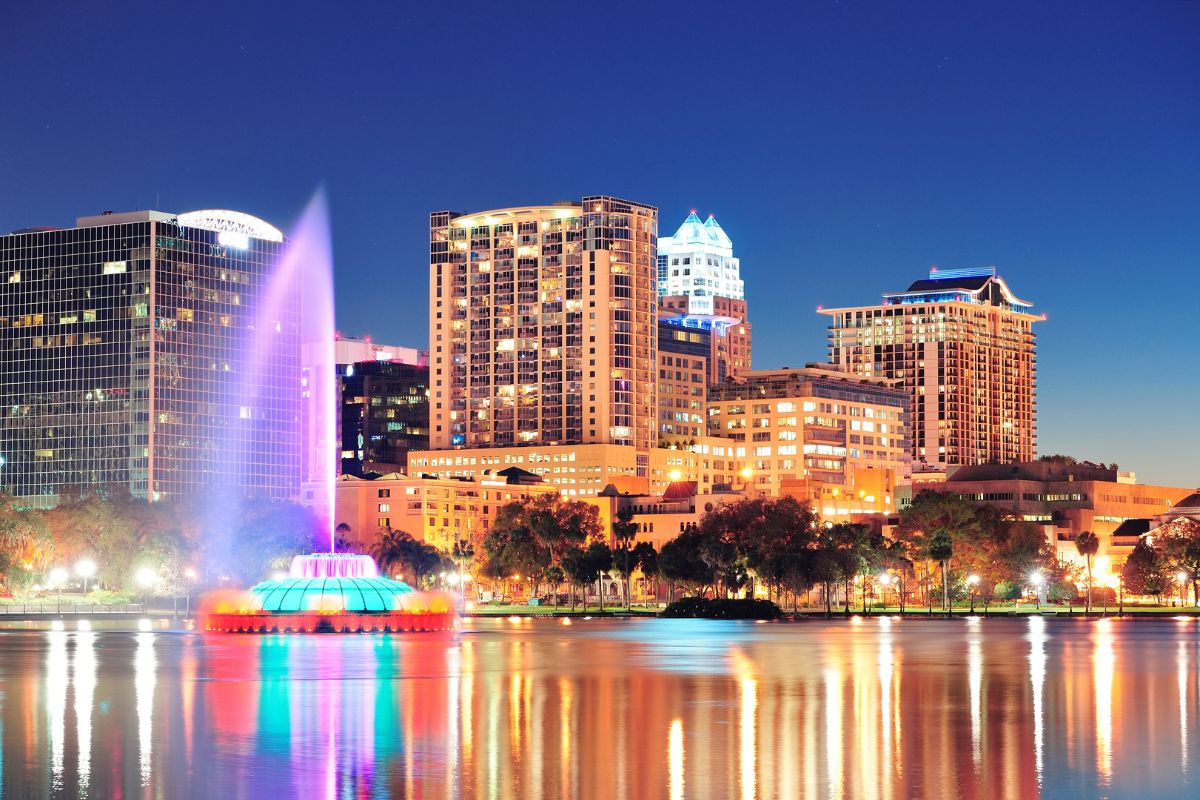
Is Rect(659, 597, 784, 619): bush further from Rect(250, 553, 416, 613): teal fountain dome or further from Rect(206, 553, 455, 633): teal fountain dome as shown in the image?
Rect(250, 553, 416, 613): teal fountain dome

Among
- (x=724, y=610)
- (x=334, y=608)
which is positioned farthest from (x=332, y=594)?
(x=724, y=610)

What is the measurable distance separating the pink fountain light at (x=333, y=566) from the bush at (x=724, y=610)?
4157 cm

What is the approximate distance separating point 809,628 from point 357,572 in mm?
37831

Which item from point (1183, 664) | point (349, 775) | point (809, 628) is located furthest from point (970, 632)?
point (349, 775)

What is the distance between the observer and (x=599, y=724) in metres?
50.6

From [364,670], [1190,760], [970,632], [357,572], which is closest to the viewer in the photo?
[1190,760]

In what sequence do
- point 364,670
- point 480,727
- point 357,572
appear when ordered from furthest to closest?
point 357,572 → point 364,670 → point 480,727

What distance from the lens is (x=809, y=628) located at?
13850 centimetres

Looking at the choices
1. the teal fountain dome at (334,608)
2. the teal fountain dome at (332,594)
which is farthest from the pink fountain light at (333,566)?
the teal fountain dome at (332,594)

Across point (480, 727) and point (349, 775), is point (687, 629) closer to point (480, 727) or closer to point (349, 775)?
point (480, 727)

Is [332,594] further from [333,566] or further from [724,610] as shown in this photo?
[724,610]

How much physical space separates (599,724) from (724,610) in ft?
420

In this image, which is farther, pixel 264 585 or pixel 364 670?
pixel 264 585

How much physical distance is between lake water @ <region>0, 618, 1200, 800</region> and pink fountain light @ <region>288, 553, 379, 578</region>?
51.0 meters
